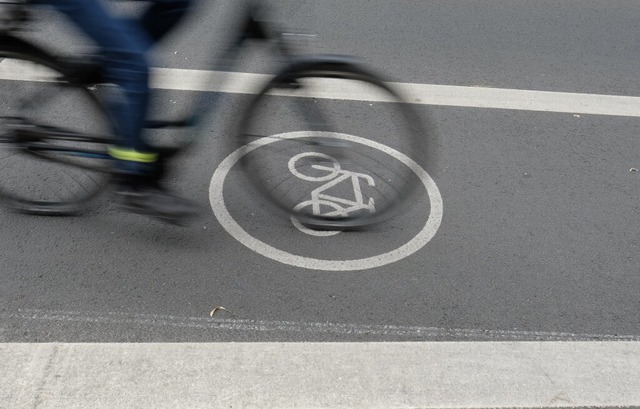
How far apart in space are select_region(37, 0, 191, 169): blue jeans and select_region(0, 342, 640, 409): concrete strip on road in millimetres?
1079

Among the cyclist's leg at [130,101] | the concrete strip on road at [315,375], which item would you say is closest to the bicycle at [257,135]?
the cyclist's leg at [130,101]

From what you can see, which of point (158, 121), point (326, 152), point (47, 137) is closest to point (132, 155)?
point (158, 121)

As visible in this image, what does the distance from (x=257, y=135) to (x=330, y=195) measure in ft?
1.89

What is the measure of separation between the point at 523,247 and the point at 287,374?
1.67m

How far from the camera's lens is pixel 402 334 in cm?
331

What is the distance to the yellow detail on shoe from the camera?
351cm

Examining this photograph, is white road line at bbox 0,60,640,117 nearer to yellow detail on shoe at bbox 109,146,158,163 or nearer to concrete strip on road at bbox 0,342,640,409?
yellow detail on shoe at bbox 109,146,158,163

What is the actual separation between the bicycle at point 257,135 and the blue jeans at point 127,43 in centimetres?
13

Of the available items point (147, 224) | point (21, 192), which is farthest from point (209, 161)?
point (21, 192)

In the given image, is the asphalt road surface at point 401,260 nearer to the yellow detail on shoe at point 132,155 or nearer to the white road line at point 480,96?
the white road line at point 480,96

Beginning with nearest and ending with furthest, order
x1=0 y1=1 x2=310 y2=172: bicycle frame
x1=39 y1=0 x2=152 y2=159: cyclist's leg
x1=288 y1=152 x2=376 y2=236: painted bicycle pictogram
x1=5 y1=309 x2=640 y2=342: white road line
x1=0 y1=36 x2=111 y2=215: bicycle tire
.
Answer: x1=39 y1=0 x2=152 y2=159: cyclist's leg, x1=5 y1=309 x2=640 y2=342: white road line, x1=0 y1=1 x2=310 y2=172: bicycle frame, x1=0 y1=36 x2=111 y2=215: bicycle tire, x1=288 y1=152 x2=376 y2=236: painted bicycle pictogram

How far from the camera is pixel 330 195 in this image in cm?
414

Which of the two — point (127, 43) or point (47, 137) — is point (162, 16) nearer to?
point (127, 43)

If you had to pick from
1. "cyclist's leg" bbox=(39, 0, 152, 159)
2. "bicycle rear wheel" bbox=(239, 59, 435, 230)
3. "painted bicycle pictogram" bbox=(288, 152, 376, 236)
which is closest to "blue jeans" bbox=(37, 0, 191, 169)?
"cyclist's leg" bbox=(39, 0, 152, 159)
